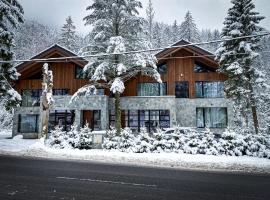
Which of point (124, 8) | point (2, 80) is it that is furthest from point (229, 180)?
point (2, 80)

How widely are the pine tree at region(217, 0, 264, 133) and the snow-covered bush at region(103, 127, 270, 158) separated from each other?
950 cm

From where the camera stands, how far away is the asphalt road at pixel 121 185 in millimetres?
7148

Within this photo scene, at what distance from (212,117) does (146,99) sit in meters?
7.08

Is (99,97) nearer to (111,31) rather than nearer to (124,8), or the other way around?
(111,31)

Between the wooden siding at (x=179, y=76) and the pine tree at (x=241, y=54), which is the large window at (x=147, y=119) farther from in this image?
the pine tree at (x=241, y=54)

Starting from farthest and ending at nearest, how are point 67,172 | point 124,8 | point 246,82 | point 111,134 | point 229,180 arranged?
point 246,82
point 124,8
point 111,134
point 67,172
point 229,180

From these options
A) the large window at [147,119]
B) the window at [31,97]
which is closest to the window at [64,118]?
the window at [31,97]

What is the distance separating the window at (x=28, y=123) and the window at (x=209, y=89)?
1750cm

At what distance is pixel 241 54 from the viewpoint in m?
25.6

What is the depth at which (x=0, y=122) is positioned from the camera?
51.9 metres

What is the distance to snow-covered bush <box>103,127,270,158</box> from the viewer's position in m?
15.3

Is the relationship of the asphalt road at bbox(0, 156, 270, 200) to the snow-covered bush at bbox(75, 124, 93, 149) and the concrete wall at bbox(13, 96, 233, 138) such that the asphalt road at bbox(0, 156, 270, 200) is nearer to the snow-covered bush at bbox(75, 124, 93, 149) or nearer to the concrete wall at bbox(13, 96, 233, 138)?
the snow-covered bush at bbox(75, 124, 93, 149)

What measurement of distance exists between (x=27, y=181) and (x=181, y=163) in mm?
7633

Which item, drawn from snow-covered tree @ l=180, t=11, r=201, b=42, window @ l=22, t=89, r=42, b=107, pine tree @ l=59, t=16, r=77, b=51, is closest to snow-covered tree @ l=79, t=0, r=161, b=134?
window @ l=22, t=89, r=42, b=107
